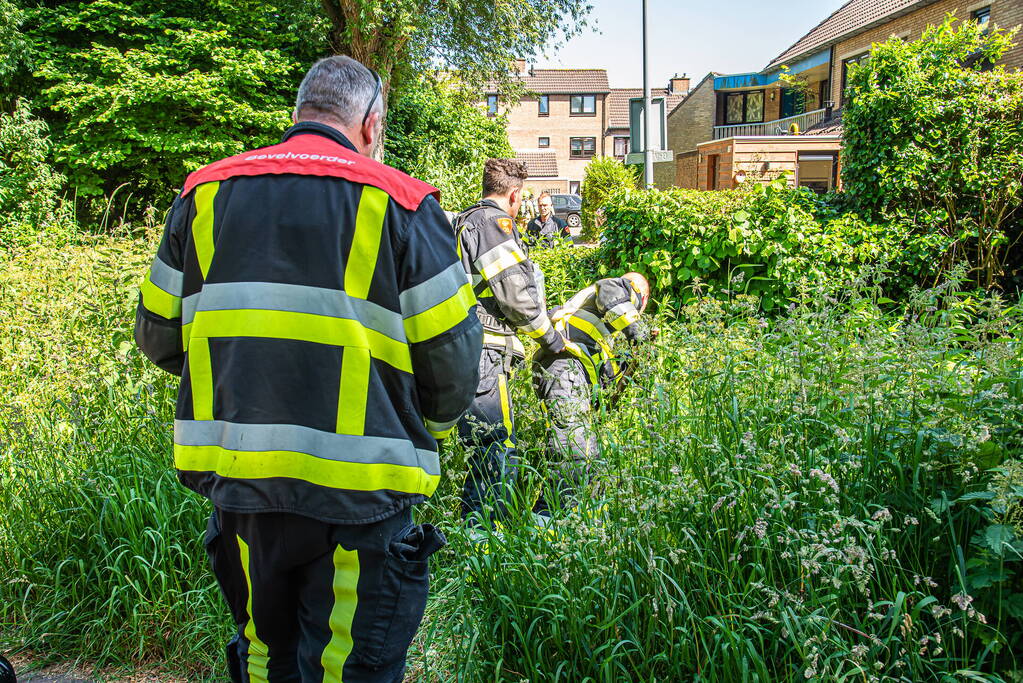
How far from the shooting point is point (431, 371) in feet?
6.47

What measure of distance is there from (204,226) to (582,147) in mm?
65194

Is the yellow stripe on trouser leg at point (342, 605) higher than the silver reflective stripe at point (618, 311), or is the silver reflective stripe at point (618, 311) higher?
the silver reflective stripe at point (618, 311)

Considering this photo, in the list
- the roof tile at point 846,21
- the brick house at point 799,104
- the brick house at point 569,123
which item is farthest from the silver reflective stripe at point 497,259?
the brick house at point 569,123

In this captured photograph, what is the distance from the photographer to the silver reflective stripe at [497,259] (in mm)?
4211

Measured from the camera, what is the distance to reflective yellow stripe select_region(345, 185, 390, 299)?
6.07 feet

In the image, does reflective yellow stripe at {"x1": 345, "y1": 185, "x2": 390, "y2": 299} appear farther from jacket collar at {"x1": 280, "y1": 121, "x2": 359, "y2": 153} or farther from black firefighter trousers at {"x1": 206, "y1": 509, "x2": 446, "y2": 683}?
black firefighter trousers at {"x1": 206, "y1": 509, "x2": 446, "y2": 683}

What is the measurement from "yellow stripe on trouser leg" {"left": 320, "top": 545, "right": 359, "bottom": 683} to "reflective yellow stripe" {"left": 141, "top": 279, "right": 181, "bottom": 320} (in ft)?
2.73

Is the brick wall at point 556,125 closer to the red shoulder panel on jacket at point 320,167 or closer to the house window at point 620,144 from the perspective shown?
the house window at point 620,144

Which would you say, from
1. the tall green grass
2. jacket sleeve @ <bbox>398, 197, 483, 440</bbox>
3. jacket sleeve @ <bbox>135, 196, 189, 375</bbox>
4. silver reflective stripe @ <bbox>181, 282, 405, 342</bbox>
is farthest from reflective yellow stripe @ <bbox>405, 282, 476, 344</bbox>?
the tall green grass

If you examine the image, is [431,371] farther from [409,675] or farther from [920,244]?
[920,244]

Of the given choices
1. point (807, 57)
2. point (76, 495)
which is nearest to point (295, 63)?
point (76, 495)

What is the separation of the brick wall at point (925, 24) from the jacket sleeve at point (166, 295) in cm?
1882

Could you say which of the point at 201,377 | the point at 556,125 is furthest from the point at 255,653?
the point at 556,125

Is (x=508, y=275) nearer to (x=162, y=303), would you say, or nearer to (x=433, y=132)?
(x=162, y=303)
